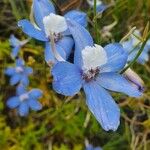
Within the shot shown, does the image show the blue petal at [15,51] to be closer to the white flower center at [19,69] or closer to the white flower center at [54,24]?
the white flower center at [19,69]

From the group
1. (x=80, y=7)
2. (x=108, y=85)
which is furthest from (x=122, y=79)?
(x=80, y=7)

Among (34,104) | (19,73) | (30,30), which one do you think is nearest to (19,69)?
(19,73)

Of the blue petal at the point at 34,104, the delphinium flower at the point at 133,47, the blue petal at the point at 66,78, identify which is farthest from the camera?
the blue petal at the point at 34,104

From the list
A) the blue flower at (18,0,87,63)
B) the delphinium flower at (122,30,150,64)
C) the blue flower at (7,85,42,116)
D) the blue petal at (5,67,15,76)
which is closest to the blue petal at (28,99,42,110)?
the blue flower at (7,85,42,116)

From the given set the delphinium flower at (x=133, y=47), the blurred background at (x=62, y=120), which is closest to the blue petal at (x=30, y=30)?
the delphinium flower at (x=133, y=47)

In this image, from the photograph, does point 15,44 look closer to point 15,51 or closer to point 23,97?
point 15,51

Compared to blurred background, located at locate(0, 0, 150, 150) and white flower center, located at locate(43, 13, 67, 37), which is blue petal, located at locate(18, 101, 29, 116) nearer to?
blurred background, located at locate(0, 0, 150, 150)

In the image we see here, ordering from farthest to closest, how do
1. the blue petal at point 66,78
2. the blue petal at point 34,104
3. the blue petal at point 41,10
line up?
the blue petal at point 34,104 < the blue petal at point 41,10 < the blue petal at point 66,78

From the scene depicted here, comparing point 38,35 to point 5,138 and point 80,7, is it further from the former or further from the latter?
point 80,7
